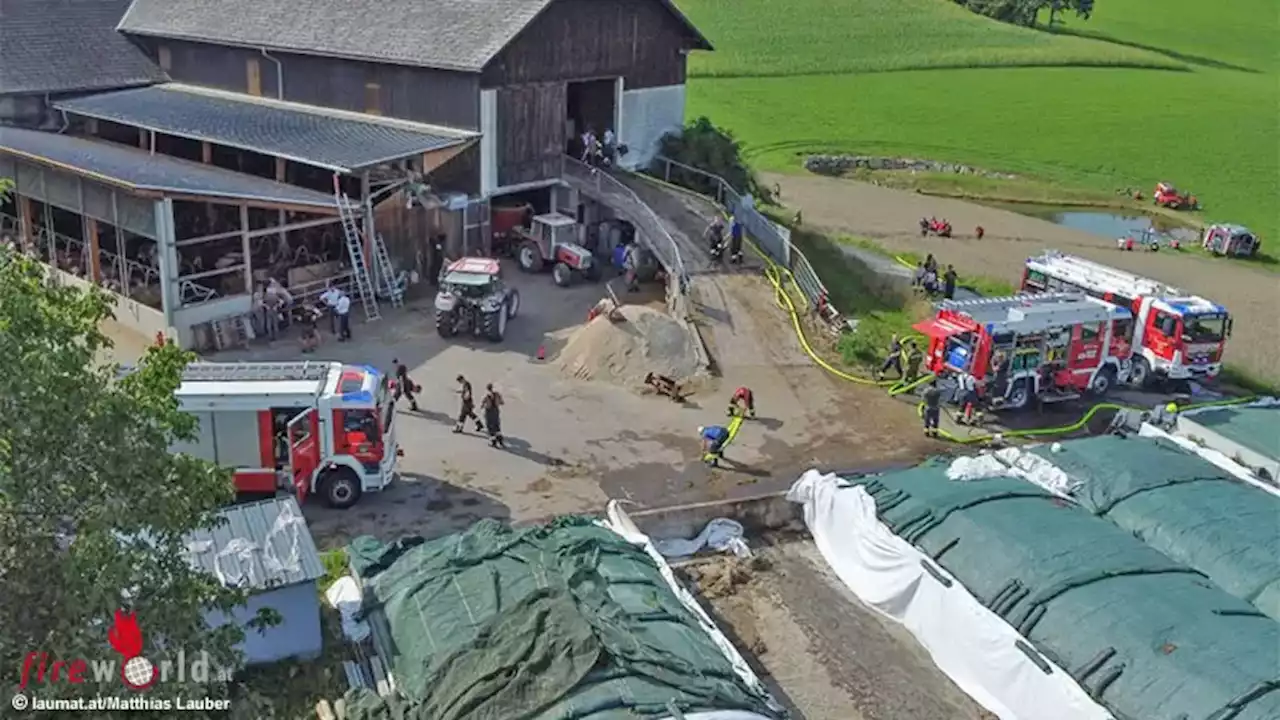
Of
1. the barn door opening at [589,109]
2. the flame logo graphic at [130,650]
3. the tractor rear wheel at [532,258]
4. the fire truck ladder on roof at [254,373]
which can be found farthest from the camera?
the barn door opening at [589,109]

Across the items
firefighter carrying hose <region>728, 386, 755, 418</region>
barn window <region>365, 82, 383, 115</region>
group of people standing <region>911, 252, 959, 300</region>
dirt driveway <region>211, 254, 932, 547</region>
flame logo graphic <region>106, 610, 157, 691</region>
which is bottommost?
dirt driveway <region>211, 254, 932, 547</region>

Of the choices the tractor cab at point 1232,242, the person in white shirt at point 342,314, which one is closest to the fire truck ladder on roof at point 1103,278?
the tractor cab at point 1232,242

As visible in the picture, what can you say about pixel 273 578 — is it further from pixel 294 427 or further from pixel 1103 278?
pixel 1103 278

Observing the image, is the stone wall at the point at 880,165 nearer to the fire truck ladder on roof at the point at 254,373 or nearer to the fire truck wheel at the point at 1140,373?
the fire truck wheel at the point at 1140,373

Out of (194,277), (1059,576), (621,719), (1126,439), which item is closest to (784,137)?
(194,277)

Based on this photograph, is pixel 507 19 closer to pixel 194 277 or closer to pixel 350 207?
pixel 350 207

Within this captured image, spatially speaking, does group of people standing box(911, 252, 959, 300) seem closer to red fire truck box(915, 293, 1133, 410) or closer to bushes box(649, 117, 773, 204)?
red fire truck box(915, 293, 1133, 410)

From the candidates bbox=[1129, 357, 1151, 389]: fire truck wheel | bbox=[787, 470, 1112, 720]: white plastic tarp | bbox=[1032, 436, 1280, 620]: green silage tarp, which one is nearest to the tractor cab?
bbox=[1129, 357, 1151, 389]: fire truck wheel
